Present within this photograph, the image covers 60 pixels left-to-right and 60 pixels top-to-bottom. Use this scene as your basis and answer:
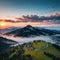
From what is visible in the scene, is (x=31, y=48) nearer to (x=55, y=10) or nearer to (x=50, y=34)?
(x=50, y=34)

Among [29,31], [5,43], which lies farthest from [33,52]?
[5,43]

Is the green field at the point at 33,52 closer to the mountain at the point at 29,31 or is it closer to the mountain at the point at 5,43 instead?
the mountain at the point at 5,43

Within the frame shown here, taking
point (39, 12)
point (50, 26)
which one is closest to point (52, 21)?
point (50, 26)

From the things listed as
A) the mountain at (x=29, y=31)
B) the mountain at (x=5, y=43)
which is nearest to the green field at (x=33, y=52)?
the mountain at (x=5, y=43)

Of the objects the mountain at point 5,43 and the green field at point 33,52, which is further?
the mountain at point 5,43

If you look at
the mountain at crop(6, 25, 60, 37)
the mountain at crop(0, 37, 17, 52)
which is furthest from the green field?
the mountain at crop(6, 25, 60, 37)

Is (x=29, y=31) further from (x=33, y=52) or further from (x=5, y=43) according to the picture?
(x=5, y=43)

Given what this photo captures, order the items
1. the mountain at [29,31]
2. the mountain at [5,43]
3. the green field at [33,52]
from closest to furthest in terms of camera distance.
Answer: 1. the green field at [33,52]
2. the mountain at [5,43]
3. the mountain at [29,31]

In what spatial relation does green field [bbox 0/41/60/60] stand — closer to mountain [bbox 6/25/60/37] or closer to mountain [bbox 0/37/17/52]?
mountain [bbox 0/37/17/52]
